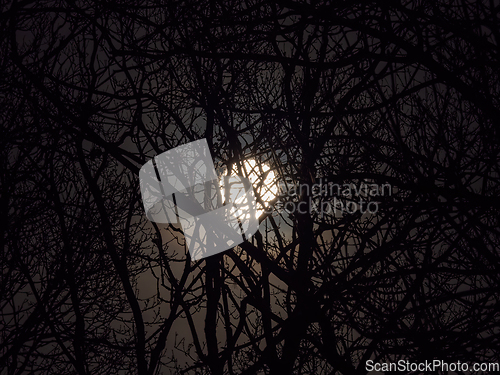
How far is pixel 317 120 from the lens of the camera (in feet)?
12.6

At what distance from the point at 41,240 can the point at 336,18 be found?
222 inches

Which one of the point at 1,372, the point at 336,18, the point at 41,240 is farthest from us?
the point at 41,240

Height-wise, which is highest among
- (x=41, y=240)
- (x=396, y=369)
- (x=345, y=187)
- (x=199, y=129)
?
(x=199, y=129)

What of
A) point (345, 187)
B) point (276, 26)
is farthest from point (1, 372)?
point (276, 26)

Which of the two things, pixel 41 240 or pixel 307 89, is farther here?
pixel 41 240

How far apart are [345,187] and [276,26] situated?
1.39 metres

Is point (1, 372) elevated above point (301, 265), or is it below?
below

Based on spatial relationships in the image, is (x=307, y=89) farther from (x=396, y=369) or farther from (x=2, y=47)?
(x=2, y=47)

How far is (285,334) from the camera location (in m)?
1.94

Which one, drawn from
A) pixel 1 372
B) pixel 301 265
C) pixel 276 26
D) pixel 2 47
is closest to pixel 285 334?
pixel 301 265

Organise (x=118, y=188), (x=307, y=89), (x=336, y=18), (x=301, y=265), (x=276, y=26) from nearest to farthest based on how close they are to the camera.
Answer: (x=336, y=18) < (x=276, y=26) < (x=301, y=265) < (x=307, y=89) < (x=118, y=188)

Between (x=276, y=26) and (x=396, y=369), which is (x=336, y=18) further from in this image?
(x=396, y=369)

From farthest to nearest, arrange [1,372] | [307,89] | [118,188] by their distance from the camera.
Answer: [118,188] → [1,372] → [307,89]

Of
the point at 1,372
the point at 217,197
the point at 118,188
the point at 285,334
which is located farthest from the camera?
the point at 118,188
